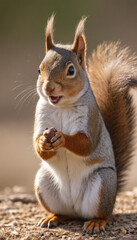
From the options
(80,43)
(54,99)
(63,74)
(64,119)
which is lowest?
(64,119)

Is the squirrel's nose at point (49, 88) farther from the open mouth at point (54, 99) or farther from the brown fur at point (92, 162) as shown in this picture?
the brown fur at point (92, 162)

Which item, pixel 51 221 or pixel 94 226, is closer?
pixel 94 226

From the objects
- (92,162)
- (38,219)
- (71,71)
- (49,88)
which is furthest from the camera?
(38,219)

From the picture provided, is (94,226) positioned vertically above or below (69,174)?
below

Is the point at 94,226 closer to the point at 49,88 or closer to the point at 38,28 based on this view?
the point at 49,88

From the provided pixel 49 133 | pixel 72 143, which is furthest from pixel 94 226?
pixel 49 133

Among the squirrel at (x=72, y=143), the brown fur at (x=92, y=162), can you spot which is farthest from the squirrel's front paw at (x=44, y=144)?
the brown fur at (x=92, y=162)

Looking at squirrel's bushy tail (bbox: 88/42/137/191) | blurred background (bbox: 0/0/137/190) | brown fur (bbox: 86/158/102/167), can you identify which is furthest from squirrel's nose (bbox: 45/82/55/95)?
blurred background (bbox: 0/0/137/190)

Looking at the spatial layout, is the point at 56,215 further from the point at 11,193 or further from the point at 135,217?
the point at 11,193
